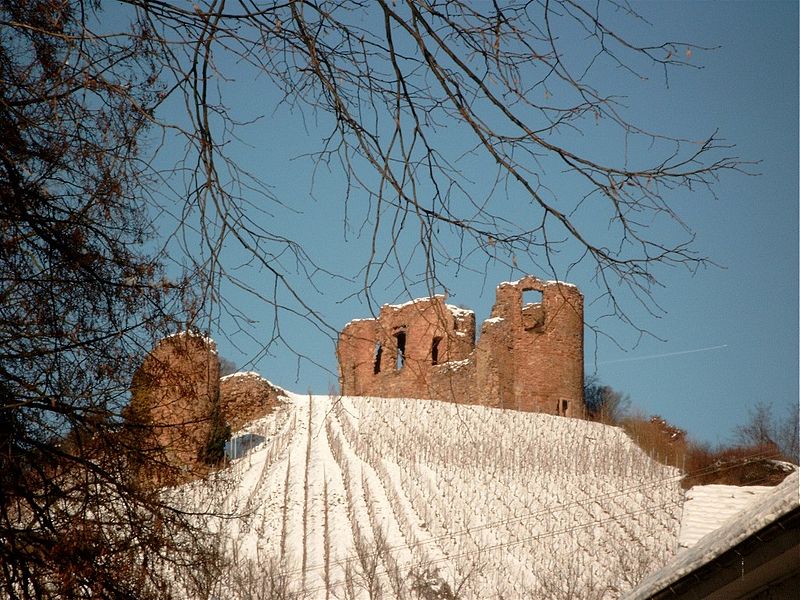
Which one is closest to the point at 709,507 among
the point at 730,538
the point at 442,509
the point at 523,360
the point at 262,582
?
the point at 730,538

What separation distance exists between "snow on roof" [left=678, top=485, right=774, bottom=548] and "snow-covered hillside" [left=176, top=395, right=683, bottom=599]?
15.6 feet

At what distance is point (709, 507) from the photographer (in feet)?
18.6

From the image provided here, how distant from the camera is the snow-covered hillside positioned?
13773 millimetres

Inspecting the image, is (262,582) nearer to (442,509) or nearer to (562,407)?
(442,509)

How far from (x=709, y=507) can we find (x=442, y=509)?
1153 centimetres

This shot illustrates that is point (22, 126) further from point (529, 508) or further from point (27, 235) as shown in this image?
point (529, 508)

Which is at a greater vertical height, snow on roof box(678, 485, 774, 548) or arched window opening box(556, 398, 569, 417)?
arched window opening box(556, 398, 569, 417)

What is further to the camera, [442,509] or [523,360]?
[523,360]

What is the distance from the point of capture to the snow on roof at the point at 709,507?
506 centimetres

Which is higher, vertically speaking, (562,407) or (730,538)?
(562,407)

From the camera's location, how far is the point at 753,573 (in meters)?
3.35

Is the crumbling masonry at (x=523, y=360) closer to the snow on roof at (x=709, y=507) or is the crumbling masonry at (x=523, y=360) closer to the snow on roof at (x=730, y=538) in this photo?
the snow on roof at (x=709, y=507)

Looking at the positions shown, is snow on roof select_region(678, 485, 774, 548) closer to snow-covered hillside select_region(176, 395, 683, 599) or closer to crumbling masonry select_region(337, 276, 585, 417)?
snow-covered hillside select_region(176, 395, 683, 599)

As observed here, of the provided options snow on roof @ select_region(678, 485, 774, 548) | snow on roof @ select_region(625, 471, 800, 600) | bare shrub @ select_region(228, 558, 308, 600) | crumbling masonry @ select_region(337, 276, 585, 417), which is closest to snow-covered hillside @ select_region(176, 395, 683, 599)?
bare shrub @ select_region(228, 558, 308, 600)
